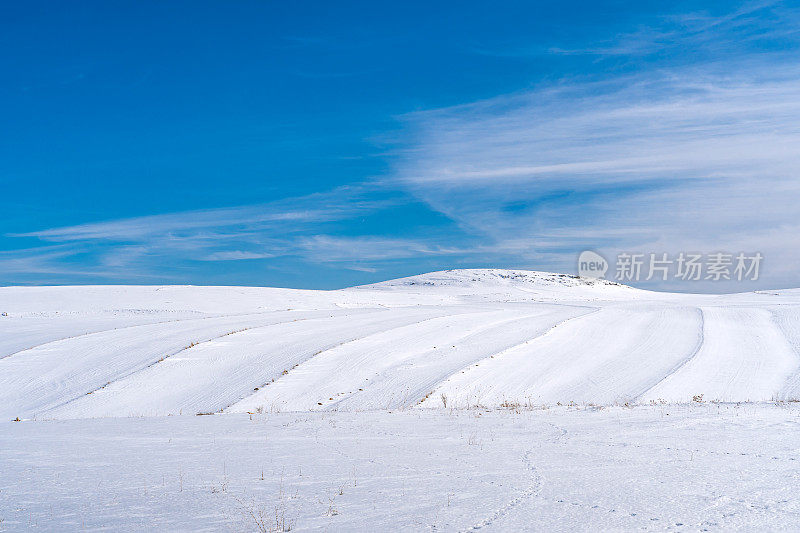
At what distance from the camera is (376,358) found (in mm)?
16469

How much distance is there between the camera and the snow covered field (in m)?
4.70

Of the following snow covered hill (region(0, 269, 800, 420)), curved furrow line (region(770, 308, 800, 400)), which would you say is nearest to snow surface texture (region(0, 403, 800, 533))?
snow covered hill (region(0, 269, 800, 420))

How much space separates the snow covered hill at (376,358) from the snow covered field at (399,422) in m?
0.09

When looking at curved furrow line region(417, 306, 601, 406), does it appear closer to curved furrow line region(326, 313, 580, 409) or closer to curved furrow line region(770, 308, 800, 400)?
curved furrow line region(326, 313, 580, 409)

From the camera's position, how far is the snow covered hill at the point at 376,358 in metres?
13.2

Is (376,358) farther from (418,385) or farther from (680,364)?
(680,364)

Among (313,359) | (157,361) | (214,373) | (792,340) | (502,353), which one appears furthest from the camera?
(792,340)

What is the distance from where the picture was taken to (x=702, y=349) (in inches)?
727

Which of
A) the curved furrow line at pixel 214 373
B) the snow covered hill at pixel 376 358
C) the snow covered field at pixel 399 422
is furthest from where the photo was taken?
the snow covered hill at pixel 376 358

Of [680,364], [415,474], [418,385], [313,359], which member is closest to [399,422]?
[415,474]

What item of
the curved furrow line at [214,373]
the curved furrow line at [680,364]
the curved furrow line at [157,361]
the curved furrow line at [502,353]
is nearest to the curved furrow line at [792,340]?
the curved furrow line at [680,364]

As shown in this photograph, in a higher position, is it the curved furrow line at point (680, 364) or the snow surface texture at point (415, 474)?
the curved furrow line at point (680, 364)

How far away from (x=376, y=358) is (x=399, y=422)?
24.4 ft

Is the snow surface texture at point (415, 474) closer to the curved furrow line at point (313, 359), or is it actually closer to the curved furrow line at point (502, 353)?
the curved furrow line at point (313, 359)
